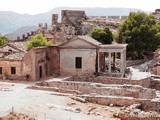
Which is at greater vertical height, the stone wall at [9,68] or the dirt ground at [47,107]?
the stone wall at [9,68]

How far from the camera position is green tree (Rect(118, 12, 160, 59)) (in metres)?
56.5

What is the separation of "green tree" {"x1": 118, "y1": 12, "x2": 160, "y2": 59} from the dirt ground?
25.1m

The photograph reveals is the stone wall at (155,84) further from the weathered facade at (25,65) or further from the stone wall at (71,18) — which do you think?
the stone wall at (71,18)

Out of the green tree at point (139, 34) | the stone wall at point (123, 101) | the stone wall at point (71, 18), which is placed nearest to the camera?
the stone wall at point (123, 101)

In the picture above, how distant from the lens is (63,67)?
145 ft

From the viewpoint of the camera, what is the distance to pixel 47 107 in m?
29.2

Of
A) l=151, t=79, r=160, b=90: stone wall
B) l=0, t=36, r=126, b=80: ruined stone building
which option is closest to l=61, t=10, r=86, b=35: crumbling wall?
l=0, t=36, r=126, b=80: ruined stone building

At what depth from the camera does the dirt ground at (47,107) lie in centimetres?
2709

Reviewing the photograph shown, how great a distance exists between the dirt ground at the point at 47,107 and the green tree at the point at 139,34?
25.1 meters

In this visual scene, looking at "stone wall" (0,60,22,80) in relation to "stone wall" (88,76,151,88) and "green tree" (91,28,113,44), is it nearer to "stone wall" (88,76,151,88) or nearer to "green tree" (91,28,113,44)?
"stone wall" (88,76,151,88)

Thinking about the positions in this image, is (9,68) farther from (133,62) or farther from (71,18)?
(71,18)

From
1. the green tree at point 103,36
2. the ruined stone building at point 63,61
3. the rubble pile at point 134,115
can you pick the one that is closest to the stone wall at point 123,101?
the rubble pile at point 134,115

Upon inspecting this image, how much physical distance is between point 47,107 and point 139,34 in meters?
30.4

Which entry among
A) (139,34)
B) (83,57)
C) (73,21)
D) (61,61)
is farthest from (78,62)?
(73,21)
